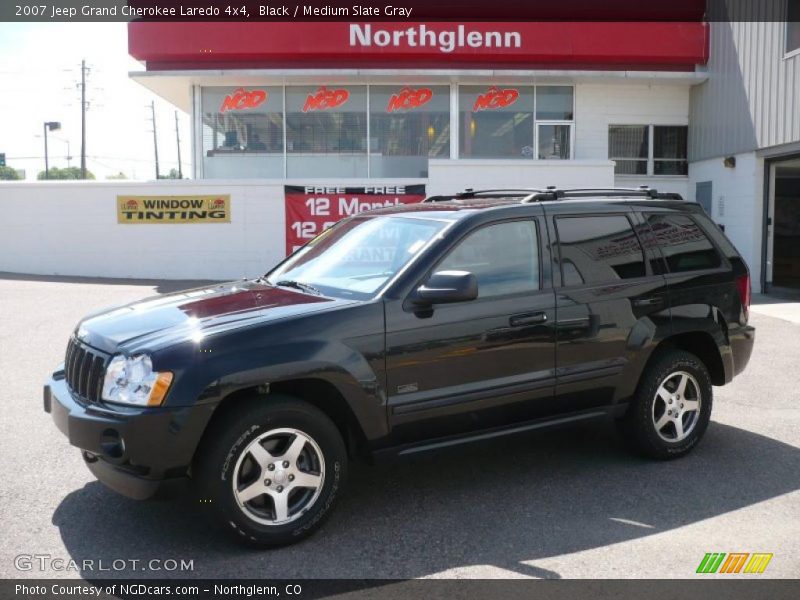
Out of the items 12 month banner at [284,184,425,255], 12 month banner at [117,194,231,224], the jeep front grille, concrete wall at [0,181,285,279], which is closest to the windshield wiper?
the jeep front grille

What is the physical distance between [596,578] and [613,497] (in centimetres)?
110

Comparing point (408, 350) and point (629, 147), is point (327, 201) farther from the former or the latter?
point (408, 350)

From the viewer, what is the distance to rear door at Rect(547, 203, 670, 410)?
16.4 feet

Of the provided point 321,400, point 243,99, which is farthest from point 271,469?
point 243,99

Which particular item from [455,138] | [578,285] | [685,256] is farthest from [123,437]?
[455,138]

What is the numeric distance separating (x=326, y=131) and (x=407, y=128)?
2097 millimetres

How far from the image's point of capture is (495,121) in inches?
839

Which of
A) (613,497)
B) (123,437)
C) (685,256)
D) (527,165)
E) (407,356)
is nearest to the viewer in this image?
(123,437)

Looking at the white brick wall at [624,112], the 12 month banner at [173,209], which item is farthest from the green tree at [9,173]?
the white brick wall at [624,112]

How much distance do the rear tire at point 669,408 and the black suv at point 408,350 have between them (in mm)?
12

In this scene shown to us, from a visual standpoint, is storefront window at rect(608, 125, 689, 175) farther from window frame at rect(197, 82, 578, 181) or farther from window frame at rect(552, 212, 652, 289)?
window frame at rect(552, 212, 652, 289)

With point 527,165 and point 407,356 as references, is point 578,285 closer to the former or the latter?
point 407,356

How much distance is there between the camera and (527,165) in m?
17.7

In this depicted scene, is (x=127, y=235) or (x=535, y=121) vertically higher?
(x=535, y=121)
